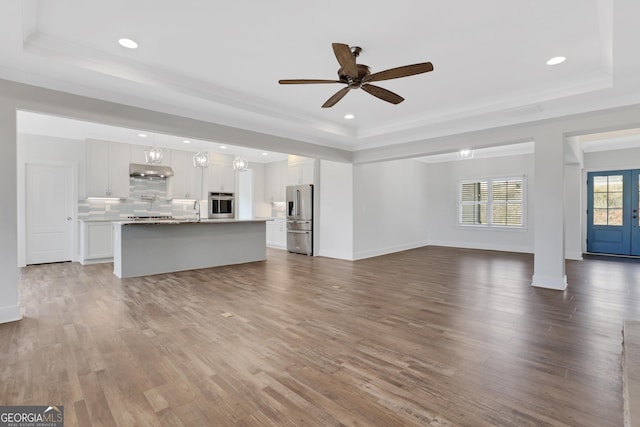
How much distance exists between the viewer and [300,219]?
805cm

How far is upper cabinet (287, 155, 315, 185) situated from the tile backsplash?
2.63 meters

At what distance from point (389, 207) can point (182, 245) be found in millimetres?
5223

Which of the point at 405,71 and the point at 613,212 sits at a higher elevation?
the point at 405,71

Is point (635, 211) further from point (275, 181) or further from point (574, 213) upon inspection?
point (275, 181)

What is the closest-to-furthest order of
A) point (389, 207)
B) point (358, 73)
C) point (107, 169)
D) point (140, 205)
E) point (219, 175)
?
point (358, 73)
point (107, 169)
point (140, 205)
point (389, 207)
point (219, 175)

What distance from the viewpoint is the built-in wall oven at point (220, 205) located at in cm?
857

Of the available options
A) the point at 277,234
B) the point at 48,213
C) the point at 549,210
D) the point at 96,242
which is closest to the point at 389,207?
the point at 277,234

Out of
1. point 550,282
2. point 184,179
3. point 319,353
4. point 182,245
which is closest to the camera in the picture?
point 319,353

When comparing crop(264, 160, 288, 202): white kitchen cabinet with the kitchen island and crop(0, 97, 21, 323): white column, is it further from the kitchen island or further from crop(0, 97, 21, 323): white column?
crop(0, 97, 21, 323): white column

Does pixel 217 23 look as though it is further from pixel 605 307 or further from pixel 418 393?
pixel 605 307

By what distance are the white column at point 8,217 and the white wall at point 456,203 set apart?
963cm

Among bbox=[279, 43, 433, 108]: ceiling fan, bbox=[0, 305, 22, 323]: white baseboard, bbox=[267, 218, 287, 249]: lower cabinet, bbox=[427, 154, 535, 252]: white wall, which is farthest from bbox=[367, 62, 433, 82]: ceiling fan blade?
bbox=[427, 154, 535, 252]: white wall

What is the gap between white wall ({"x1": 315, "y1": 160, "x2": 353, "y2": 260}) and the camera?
7227mm

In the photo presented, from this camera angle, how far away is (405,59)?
3.25 meters
